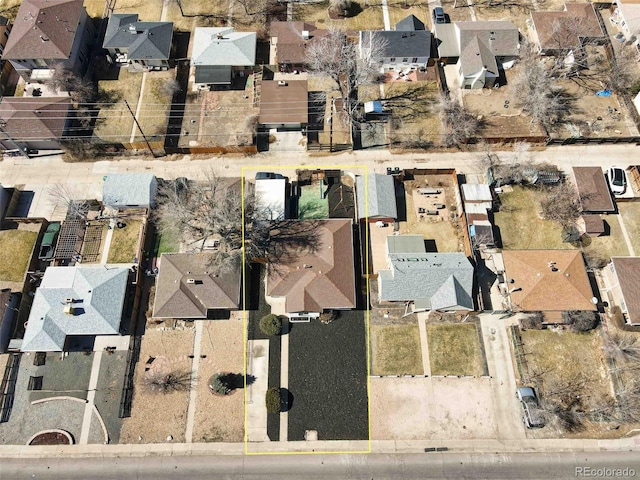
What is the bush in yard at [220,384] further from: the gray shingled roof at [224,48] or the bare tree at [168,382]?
the gray shingled roof at [224,48]

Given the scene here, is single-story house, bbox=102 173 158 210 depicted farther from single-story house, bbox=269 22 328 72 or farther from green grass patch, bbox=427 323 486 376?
green grass patch, bbox=427 323 486 376

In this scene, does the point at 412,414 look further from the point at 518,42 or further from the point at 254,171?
the point at 518,42

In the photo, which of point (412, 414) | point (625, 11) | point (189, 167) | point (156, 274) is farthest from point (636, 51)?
point (156, 274)

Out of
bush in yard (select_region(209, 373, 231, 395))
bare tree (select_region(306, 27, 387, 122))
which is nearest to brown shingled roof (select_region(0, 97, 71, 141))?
bare tree (select_region(306, 27, 387, 122))

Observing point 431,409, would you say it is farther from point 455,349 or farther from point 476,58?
point 476,58

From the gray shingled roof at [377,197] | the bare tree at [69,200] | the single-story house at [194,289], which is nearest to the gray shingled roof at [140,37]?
the bare tree at [69,200]
